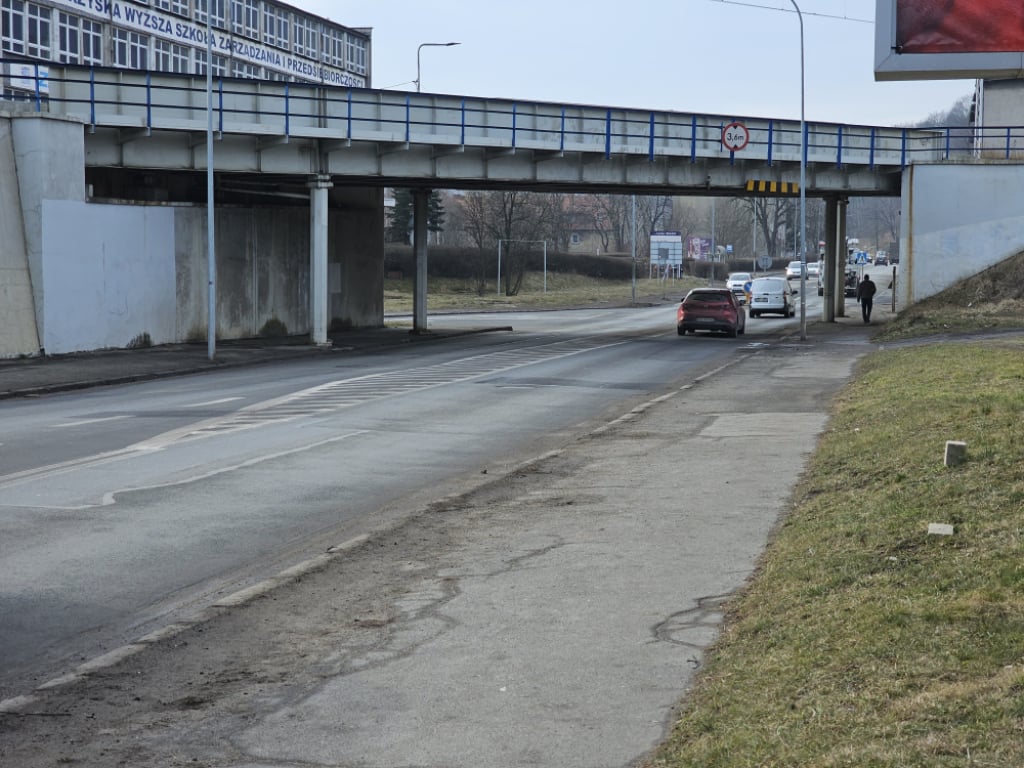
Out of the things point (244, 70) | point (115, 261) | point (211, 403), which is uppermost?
point (244, 70)

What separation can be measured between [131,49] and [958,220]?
41.1 m

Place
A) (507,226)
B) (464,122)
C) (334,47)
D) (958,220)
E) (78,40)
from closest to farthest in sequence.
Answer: (464,122)
(958,220)
(78,40)
(334,47)
(507,226)

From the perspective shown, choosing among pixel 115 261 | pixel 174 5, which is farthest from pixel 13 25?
pixel 115 261

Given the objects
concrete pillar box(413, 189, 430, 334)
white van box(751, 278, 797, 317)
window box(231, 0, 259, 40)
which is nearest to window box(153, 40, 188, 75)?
window box(231, 0, 259, 40)

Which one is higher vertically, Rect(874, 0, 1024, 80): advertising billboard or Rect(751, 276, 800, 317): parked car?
Rect(874, 0, 1024, 80): advertising billboard

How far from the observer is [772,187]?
44.9 meters

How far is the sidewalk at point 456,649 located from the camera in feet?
18.8

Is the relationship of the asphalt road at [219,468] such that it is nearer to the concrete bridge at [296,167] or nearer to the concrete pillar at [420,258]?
the concrete bridge at [296,167]

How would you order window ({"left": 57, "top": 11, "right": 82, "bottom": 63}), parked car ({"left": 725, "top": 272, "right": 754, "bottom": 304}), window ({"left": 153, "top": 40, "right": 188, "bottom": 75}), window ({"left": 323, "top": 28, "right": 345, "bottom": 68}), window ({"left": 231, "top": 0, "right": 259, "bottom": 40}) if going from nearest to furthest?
window ({"left": 57, "top": 11, "right": 82, "bottom": 63}) < window ({"left": 153, "top": 40, "right": 188, "bottom": 75}) < window ({"left": 231, "top": 0, "right": 259, "bottom": 40}) < parked car ({"left": 725, "top": 272, "right": 754, "bottom": 304}) < window ({"left": 323, "top": 28, "right": 345, "bottom": 68})

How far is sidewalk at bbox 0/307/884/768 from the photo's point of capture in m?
5.72

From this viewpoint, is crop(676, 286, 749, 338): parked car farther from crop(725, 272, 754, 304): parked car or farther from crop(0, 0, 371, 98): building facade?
crop(725, 272, 754, 304): parked car

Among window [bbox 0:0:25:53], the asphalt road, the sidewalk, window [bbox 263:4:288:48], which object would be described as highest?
window [bbox 263:4:288:48]

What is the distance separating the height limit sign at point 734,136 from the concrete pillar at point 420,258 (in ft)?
36.0

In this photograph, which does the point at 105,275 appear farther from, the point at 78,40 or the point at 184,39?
the point at 184,39
